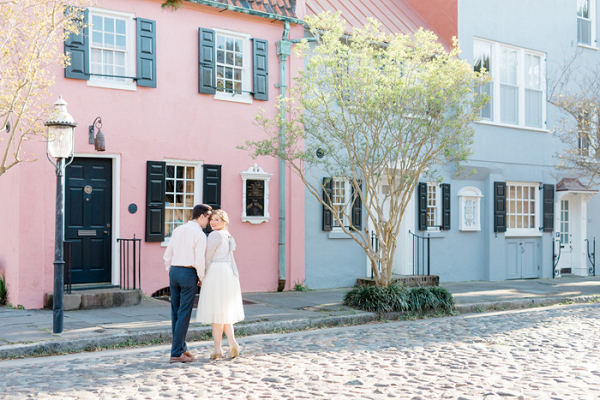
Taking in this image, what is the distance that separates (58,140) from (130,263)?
365 centimetres

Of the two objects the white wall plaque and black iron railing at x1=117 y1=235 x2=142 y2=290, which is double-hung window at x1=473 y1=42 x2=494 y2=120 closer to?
the white wall plaque

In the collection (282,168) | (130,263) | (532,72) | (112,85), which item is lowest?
(130,263)

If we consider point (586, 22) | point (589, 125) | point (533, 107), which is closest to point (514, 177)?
point (533, 107)

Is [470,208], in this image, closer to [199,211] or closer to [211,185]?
[211,185]

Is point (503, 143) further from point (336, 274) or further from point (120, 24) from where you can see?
point (120, 24)

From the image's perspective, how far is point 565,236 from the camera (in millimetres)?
18625

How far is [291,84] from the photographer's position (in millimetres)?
13133

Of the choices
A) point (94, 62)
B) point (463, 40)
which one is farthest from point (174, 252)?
point (463, 40)

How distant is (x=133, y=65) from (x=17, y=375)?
672 centimetres

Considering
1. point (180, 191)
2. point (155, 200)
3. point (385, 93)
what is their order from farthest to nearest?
point (180, 191), point (155, 200), point (385, 93)

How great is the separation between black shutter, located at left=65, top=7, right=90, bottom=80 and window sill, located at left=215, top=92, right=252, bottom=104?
2.56 m

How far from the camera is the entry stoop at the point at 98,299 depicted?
9.98 meters

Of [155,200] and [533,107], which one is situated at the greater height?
[533,107]

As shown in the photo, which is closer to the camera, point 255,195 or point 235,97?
point 235,97
